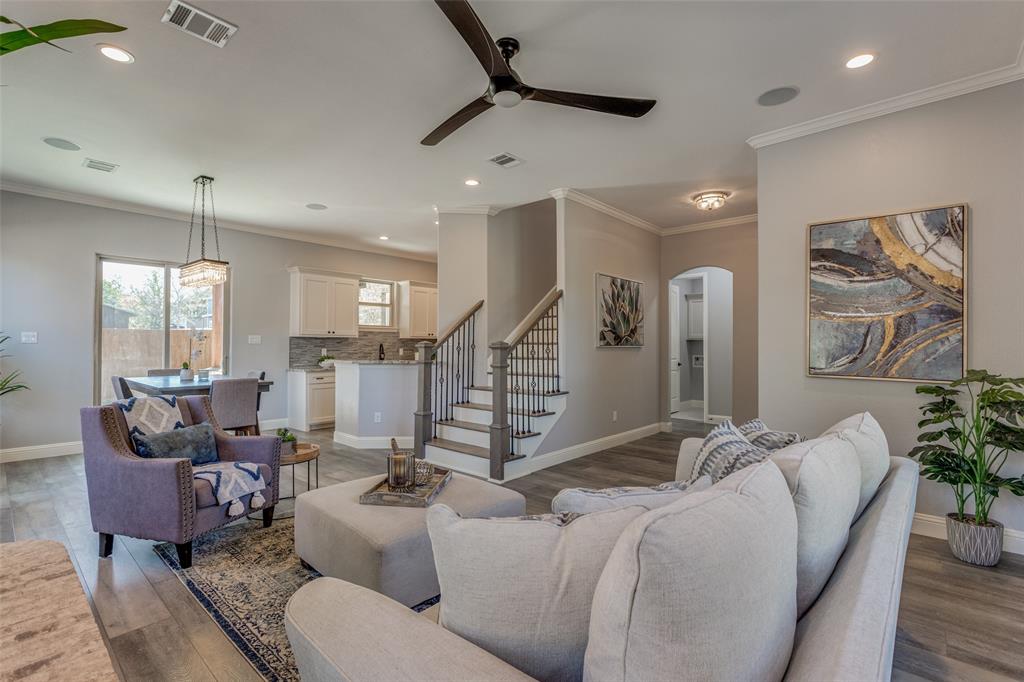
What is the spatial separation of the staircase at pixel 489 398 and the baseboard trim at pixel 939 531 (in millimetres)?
2767

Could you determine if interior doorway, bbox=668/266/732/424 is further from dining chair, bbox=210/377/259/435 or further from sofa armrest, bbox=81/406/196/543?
sofa armrest, bbox=81/406/196/543

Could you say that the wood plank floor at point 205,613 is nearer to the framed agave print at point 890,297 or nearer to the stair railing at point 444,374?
the framed agave print at point 890,297

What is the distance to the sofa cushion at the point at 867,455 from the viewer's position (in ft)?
4.63

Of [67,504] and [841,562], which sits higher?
[841,562]

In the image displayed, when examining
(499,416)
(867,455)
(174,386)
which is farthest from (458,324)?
(867,455)

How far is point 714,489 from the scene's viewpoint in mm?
845

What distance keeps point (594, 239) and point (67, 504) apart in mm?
5068

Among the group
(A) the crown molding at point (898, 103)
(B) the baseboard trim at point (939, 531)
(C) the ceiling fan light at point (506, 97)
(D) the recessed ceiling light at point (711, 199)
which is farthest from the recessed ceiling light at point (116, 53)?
(B) the baseboard trim at point (939, 531)

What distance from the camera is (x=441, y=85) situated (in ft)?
9.30

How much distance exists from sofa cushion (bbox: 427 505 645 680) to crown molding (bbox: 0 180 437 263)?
20.8 ft

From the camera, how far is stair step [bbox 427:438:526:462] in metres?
4.25

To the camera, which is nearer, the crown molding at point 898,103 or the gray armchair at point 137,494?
the gray armchair at point 137,494

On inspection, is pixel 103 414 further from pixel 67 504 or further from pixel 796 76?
pixel 796 76

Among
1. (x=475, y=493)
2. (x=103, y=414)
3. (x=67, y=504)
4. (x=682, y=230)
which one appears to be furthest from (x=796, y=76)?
(x=67, y=504)
